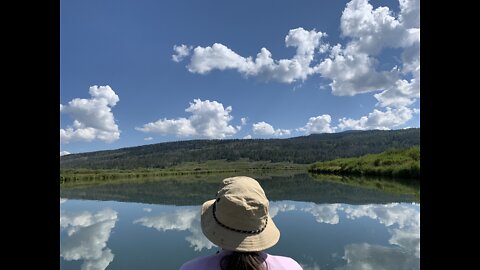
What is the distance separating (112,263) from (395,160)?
39.1 meters

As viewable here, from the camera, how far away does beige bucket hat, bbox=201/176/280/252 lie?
136cm

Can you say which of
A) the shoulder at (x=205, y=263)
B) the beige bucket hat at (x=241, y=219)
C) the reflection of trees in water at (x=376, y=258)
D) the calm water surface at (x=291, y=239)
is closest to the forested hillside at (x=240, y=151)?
the calm water surface at (x=291, y=239)

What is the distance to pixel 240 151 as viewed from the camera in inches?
6024

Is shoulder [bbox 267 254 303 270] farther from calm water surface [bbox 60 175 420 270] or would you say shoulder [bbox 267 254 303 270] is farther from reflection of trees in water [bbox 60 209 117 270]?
reflection of trees in water [bbox 60 209 117 270]

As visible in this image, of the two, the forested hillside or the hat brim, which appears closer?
the hat brim

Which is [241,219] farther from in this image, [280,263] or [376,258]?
[376,258]

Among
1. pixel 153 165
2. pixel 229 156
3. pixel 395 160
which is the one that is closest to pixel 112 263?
pixel 395 160

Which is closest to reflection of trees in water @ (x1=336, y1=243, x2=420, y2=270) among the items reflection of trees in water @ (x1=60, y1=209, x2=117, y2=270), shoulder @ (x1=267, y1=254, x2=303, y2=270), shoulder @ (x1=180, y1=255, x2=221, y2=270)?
reflection of trees in water @ (x1=60, y1=209, x2=117, y2=270)

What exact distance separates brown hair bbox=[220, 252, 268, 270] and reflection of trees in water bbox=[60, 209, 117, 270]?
318 inches

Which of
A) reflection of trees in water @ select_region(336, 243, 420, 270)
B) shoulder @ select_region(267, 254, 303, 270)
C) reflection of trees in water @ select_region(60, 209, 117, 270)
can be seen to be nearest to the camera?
shoulder @ select_region(267, 254, 303, 270)

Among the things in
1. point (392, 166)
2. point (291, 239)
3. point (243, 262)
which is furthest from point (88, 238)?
point (392, 166)

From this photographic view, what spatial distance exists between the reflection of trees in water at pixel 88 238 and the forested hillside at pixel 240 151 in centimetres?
10934
